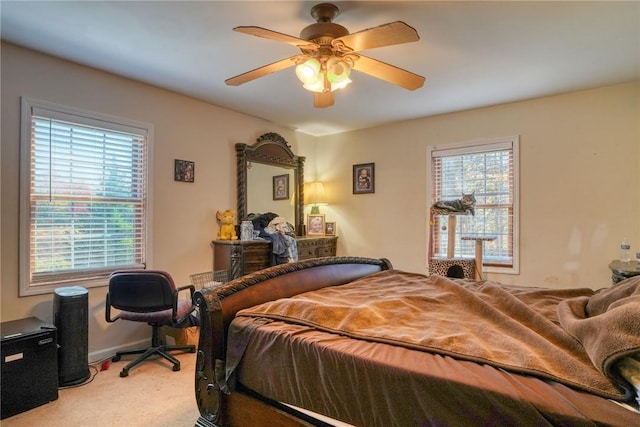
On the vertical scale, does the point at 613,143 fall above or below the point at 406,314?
above

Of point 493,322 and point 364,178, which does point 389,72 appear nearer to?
point 493,322

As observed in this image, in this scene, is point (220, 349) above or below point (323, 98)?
below

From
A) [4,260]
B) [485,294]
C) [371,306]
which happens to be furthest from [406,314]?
[4,260]

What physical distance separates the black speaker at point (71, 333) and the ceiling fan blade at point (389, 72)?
2591 mm

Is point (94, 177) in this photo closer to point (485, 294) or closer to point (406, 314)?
point (406, 314)

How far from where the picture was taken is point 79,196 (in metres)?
2.84

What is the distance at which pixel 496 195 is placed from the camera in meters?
3.86

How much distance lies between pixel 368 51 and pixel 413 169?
2.10 meters

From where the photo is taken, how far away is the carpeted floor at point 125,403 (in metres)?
2.04

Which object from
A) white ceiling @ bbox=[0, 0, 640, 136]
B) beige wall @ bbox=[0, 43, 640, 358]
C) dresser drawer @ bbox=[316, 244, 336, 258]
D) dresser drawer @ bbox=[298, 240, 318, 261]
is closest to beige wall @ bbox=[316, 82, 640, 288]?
beige wall @ bbox=[0, 43, 640, 358]

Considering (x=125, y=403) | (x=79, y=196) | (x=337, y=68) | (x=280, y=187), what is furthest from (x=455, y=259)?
(x=79, y=196)

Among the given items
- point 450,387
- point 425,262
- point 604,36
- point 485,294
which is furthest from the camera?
point 425,262

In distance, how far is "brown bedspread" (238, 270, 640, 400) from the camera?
3.24 ft

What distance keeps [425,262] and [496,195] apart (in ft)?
3.69
